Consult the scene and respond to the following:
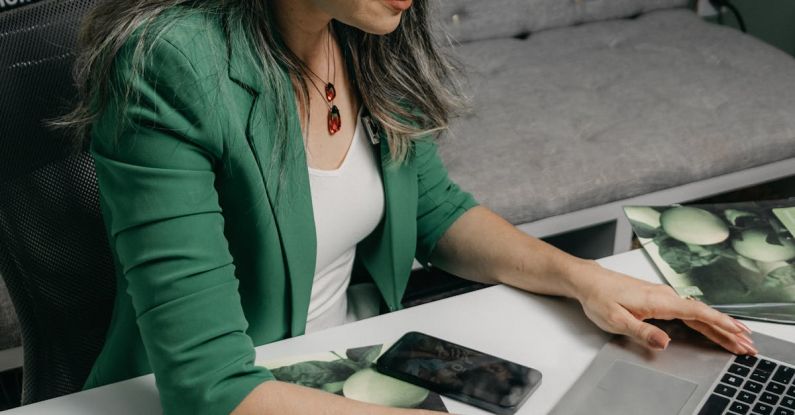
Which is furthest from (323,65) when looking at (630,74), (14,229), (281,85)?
(630,74)

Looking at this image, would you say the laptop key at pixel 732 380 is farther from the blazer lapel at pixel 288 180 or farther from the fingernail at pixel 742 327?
the blazer lapel at pixel 288 180

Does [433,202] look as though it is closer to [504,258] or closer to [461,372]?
[504,258]

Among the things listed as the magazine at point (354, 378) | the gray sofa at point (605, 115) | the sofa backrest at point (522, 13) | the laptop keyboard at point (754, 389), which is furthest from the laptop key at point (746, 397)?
the sofa backrest at point (522, 13)

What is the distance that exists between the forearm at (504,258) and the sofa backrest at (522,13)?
1134 mm

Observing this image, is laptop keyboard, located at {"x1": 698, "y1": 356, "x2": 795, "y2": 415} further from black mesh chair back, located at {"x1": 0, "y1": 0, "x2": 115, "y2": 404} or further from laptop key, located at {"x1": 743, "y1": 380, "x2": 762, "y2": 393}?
black mesh chair back, located at {"x1": 0, "y1": 0, "x2": 115, "y2": 404}

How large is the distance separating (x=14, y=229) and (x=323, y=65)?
1.27 ft

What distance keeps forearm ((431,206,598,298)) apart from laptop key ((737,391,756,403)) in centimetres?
20

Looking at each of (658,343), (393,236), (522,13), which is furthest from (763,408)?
(522,13)

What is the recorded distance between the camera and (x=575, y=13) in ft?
7.72

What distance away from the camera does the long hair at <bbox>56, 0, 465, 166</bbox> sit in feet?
2.75

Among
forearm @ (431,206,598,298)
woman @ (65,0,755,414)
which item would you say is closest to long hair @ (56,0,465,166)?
woman @ (65,0,755,414)

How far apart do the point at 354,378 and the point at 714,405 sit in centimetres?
32

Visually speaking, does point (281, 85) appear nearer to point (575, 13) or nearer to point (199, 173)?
point (199, 173)

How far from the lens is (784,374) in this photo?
0.80 meters
